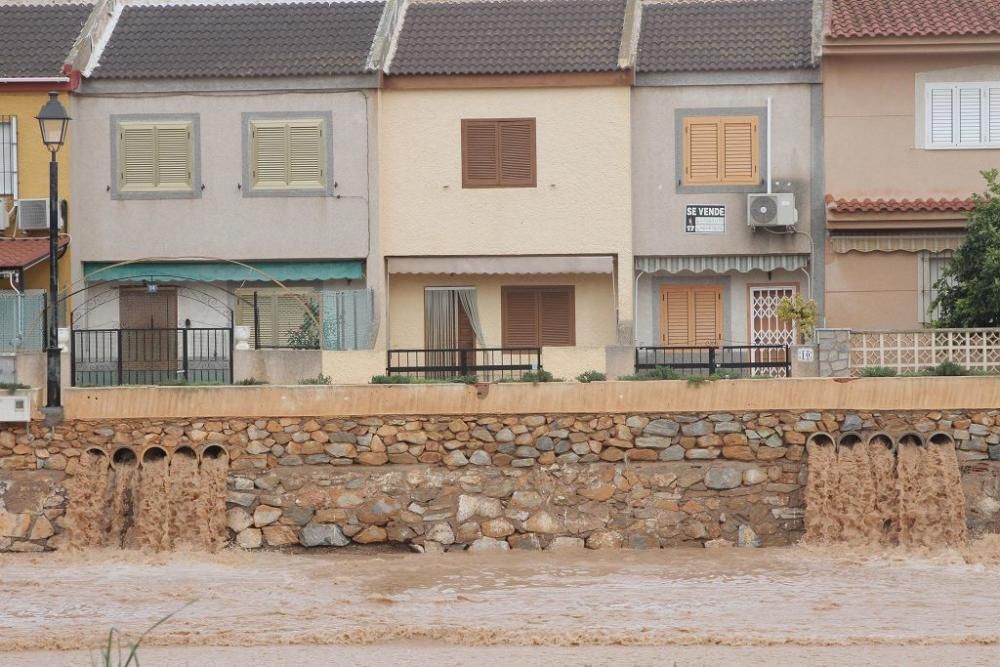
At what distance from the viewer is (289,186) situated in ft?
94.3

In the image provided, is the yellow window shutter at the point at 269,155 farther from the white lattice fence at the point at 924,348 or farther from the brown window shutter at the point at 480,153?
the white lattice fence at the point at 924,348

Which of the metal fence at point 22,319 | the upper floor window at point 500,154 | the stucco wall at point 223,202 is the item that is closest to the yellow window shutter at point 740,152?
the upper floor window at point 500,154

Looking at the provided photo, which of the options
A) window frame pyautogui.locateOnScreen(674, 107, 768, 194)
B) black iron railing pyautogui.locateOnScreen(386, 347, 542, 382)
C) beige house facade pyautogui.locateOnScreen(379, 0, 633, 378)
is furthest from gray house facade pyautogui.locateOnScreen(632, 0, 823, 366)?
black iron railing pyautogui.locateOnScreen(386, 347, 542, 382)

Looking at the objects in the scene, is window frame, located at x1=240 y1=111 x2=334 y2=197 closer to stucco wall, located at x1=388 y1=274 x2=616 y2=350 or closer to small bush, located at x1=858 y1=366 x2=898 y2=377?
stucco wall, located at x1=388 y1=274 x2=616 y2=350

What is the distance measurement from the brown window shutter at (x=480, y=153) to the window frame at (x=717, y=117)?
9.62 feet

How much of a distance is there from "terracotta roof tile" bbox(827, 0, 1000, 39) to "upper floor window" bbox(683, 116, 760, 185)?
6.90ft

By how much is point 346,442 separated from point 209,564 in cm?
241

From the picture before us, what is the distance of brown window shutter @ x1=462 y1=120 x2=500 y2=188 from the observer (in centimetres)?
2873

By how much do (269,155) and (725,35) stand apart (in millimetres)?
7809

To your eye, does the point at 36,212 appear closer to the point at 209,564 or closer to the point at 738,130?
the point at 209,564

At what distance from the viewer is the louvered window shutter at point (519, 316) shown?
95.6ft

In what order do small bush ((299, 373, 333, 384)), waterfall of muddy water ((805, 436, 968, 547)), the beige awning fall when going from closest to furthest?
1. waterfall of muddy water ((805, 436, 968, 547))
2. small bush ((299, 373, 333, 384))
3. the beige awning

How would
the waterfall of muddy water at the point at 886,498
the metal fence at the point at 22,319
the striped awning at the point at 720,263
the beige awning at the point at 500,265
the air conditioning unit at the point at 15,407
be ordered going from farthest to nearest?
the striped awning at the point at 720,263, the beige awning at the point at 500,265, the metal fence at the point at 22,319, the air conditioning unit at the point at 15,407, the waterfall of muddy water at the point at 886,498

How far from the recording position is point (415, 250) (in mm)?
28812
